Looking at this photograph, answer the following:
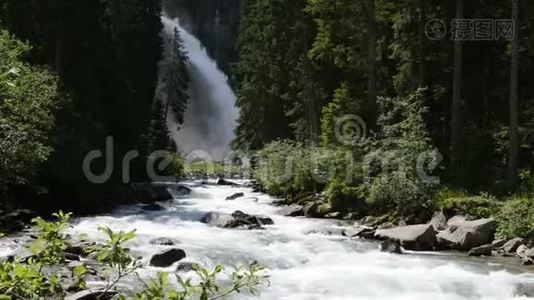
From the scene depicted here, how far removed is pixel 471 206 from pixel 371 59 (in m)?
10.7

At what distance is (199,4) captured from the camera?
9638cm

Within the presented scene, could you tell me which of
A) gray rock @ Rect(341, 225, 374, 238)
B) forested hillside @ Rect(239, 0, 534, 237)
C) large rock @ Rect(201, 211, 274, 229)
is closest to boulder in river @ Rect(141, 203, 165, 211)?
large rock @ Rect(201, 211, 274, 229)

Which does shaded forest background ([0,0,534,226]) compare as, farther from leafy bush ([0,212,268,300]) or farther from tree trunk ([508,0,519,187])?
leafy bush ([0,212,268,300])

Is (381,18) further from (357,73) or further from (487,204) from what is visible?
(487,204)

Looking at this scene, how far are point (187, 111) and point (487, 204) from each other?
220 feet

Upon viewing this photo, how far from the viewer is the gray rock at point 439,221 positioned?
665 inches

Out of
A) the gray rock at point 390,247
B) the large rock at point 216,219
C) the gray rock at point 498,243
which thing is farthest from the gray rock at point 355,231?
the large rock at point 216,219

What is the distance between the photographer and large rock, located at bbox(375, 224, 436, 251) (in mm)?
15211

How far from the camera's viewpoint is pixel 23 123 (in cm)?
1795

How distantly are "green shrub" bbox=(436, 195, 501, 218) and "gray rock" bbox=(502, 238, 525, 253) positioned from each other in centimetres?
179

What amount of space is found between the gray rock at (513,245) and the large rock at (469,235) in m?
0.63

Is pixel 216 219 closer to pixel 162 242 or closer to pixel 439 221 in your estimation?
pixel 162 242

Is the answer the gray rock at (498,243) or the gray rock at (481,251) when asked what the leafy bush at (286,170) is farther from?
the gray rock at (481,251)

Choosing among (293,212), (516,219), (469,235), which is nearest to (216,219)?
(293,212)
